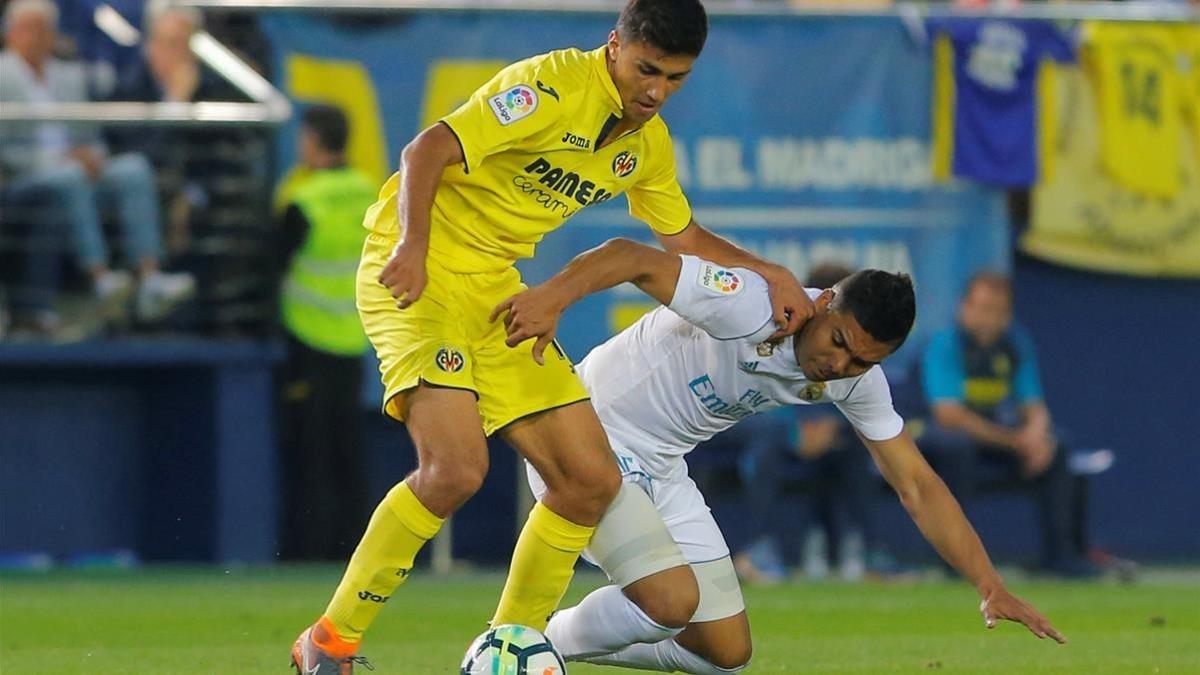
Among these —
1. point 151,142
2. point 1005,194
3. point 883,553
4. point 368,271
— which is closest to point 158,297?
point 151,142

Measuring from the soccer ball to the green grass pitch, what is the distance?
114 cm

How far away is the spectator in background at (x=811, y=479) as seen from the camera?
1234cm

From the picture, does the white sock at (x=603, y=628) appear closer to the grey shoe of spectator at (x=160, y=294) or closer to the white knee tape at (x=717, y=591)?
the white knee tape at (x=717, y=591)

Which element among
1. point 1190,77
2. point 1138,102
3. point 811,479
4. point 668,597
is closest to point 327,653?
point 668,597

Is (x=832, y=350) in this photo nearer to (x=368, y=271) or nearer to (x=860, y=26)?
(x=368, y=271)

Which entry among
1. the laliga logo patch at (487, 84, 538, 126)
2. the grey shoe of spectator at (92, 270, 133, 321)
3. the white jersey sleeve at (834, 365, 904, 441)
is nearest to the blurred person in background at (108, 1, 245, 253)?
the grey shoe of spectator at (92, 270, 133, 321)

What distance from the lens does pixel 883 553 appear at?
41.3 feet

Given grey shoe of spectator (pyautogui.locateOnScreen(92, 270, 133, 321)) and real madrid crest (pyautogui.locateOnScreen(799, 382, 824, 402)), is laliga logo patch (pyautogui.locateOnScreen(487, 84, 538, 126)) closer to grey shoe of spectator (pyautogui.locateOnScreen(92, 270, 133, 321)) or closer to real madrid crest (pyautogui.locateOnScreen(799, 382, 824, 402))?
real madrid crest (pyautogui.locateOnScreen(799, 382, 824, 402))

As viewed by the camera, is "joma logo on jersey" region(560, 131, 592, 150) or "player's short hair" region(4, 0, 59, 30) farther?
"player's short hair" region(4, 0, 59, 30)

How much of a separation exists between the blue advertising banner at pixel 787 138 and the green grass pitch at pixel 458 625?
217cm

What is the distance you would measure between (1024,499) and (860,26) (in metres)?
3.19

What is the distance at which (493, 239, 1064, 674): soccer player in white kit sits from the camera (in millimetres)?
6363

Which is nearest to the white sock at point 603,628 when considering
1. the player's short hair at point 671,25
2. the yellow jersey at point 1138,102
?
the player's short hair at point 671,25

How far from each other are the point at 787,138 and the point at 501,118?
729cm
